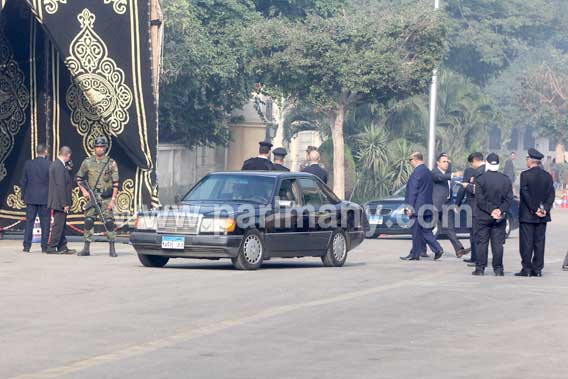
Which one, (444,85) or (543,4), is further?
(543,4)

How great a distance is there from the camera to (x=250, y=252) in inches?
713

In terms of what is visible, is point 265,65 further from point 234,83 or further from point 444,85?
point 444,85

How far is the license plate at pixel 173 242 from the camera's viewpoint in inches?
Answer: 700

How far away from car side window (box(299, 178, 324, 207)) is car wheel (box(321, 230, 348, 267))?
556mm

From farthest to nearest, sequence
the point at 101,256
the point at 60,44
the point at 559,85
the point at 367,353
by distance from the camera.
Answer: the point at 559,85 < the point at 60,44 < the point at 101,256 < the point at 367,353

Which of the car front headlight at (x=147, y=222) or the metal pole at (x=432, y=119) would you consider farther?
the metal pole at (x=432, y=119)

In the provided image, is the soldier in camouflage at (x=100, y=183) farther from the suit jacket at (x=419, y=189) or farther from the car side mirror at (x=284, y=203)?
the suit jacket at (x=419, y=189)

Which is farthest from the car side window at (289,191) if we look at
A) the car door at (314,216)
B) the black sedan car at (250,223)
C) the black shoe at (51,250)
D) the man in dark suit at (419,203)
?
the black shoe at (51,250)

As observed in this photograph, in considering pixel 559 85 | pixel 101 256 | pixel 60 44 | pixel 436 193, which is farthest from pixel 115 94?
pixel 559 85

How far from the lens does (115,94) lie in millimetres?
23578

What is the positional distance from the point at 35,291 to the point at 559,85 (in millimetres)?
67171

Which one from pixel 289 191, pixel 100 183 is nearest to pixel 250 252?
pixel 289 191

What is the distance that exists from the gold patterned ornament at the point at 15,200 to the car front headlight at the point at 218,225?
8479 millimetres

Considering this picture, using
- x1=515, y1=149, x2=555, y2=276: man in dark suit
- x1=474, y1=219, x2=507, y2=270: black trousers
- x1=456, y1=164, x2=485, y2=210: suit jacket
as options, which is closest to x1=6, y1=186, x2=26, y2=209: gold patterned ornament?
x1=456, y1=164, x2=485, y2=210: suit jacket
